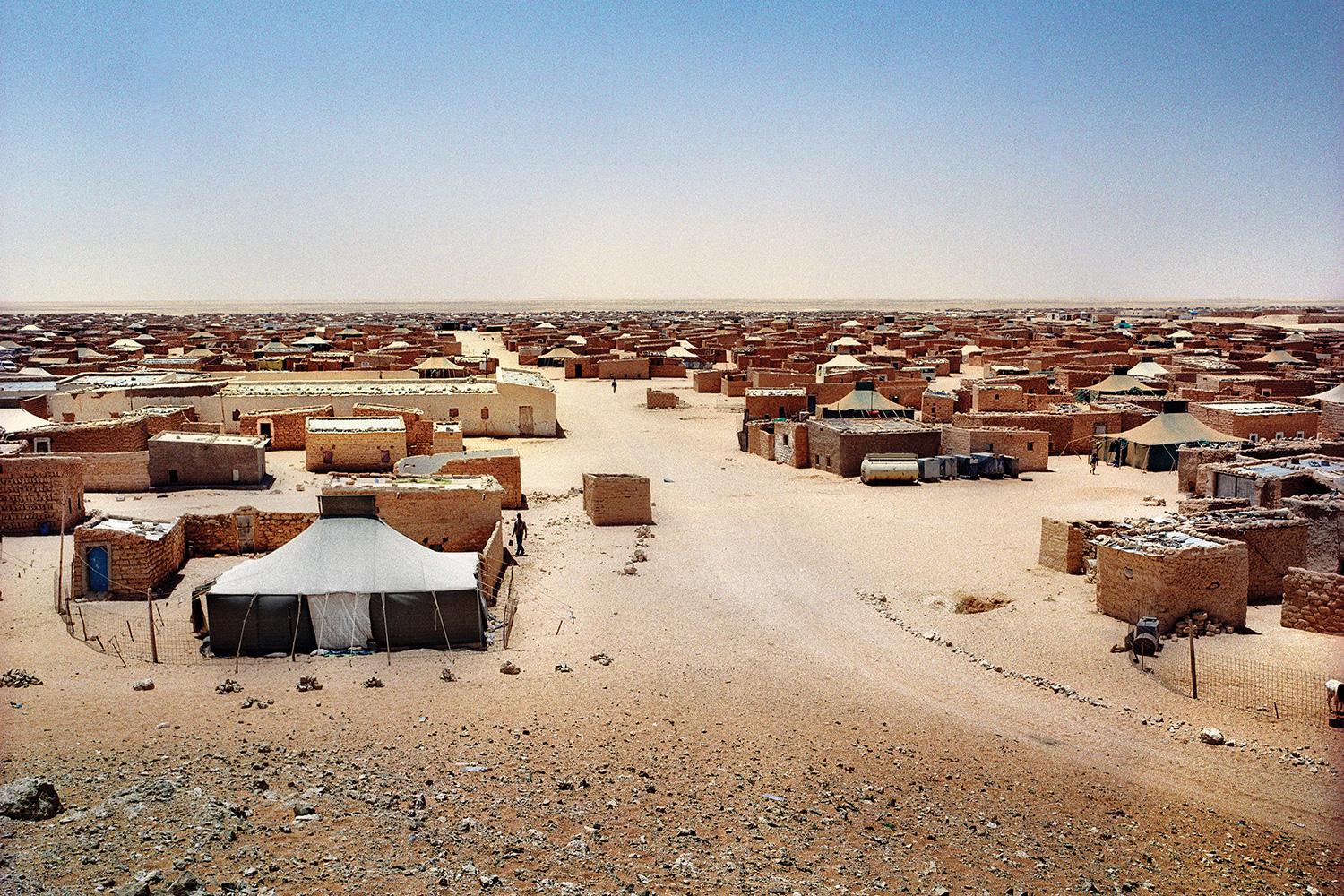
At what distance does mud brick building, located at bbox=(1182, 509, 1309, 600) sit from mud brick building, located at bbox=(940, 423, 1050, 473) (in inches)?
515

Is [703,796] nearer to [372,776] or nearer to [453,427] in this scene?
[372,776]

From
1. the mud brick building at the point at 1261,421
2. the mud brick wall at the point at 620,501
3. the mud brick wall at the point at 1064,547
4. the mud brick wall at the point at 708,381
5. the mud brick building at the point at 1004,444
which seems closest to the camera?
the mud brick wall at the point at 1064,547

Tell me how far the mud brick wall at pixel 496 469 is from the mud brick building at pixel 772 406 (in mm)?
16092

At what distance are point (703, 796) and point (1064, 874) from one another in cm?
332

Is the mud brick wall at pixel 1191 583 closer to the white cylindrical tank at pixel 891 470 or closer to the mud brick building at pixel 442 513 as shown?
the mud brick building at pixel 442 513

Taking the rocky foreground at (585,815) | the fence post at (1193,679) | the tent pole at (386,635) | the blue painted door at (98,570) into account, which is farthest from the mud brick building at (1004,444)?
the blue painted door at (98,570)

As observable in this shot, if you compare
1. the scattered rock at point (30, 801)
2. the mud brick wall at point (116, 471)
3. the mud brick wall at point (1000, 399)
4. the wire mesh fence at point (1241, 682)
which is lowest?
the wire mesh fence at point (1241, 682)

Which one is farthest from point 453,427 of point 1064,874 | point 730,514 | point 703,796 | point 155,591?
point 1064,874

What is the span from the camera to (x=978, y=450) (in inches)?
1178

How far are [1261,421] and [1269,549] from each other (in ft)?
67.0

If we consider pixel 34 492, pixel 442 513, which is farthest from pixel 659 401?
pixel 34 492

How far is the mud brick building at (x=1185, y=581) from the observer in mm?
14617

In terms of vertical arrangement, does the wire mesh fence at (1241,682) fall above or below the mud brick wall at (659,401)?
below

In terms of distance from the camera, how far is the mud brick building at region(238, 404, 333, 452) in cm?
3188
